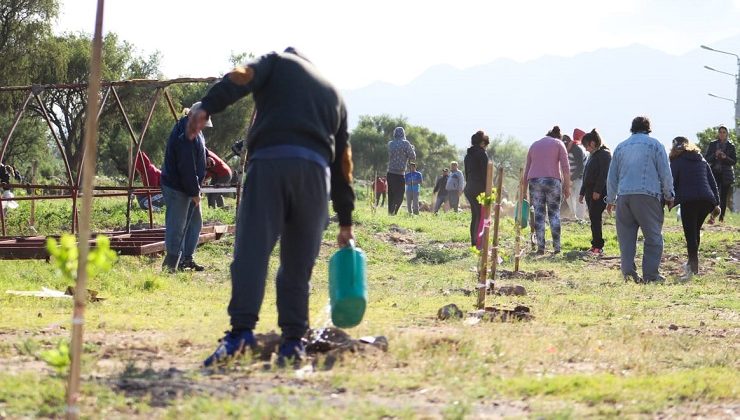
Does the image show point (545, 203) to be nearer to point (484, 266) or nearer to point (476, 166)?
point (476, 166)

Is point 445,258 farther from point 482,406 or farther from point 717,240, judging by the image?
point 482,406

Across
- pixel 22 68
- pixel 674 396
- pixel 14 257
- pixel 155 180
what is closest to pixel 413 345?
pixel 674 396

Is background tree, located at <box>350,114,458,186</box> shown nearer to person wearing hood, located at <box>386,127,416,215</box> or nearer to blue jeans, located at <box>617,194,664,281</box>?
person wearing hood, located at <box>386,127,416,215</box>

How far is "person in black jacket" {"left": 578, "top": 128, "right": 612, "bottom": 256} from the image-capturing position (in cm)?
1620

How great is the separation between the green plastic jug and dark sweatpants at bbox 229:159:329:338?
0.26m

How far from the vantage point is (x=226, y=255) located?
48.0ft

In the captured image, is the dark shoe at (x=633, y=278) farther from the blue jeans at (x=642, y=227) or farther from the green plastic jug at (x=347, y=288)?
the green plastic jug at (x=347, y=288)

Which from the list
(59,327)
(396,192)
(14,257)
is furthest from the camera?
(396,192)

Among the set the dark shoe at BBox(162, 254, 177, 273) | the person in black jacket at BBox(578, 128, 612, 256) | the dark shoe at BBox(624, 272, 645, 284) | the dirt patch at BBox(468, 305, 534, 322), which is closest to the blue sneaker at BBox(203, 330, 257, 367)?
the dirt patch at BBox(468, 305, 534, 322)

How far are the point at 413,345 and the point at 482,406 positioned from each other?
1.47 meters

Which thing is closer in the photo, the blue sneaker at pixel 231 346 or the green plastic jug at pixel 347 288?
the blue sneaker at pixel 231 346

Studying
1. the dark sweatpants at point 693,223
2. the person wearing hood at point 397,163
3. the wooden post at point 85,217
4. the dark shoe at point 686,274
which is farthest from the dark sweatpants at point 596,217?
the wooden post at point 85,217

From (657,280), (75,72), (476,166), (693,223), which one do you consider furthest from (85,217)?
(75,72)

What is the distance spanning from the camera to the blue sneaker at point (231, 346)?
19.1 feet
